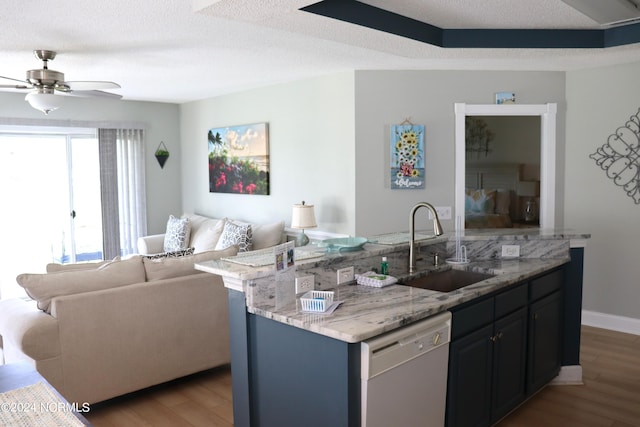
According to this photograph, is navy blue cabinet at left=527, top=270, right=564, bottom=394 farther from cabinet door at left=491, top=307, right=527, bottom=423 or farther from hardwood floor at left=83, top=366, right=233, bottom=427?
hardwood floor at left=83, top=366, right=233, bottom=427

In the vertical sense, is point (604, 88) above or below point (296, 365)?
above

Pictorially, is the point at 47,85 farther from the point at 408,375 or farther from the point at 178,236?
the point at 408,375

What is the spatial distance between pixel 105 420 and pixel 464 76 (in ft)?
13.1

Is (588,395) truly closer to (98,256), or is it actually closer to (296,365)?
(296,365)

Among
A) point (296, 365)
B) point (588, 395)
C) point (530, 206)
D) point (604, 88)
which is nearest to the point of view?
point (296, 365)

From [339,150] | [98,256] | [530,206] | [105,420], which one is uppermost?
[339,150]

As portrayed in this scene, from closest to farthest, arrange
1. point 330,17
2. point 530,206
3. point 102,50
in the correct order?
1. point 330,17
2. point 102,50
3. point 530,206

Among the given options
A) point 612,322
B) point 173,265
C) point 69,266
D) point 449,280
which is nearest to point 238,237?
point 173,265

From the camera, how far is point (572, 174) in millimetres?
4969

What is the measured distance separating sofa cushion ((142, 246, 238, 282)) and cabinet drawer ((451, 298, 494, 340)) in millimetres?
1735

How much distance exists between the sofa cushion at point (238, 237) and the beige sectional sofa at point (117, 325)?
166 cm

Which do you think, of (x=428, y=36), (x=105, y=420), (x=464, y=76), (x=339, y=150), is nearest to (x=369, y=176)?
(x=339, y=150)

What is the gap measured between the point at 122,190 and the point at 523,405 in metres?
5.52

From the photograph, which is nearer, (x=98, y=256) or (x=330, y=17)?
(x=330, y=17)
